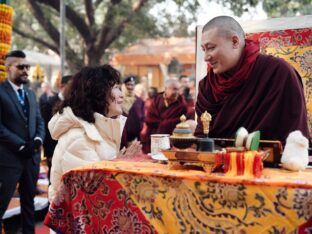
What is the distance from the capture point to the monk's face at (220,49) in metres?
1.82

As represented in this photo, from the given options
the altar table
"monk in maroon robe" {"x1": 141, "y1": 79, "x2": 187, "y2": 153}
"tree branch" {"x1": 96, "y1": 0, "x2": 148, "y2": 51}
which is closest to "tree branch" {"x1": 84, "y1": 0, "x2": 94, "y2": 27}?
"tree branch" {"x1": 96, "y1": 0, "x2": 148, "y2": 51}

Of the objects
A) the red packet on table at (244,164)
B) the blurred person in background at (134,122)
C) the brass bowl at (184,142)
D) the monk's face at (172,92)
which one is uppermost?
the monk's face at (172,92)

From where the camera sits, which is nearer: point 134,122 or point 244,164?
point 244,164

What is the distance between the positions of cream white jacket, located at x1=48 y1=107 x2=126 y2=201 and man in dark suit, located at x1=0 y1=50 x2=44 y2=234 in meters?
1.77

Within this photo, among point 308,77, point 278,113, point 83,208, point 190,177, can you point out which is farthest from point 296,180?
point 308,77

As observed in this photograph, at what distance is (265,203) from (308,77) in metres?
1.97

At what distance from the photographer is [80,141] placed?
1.97 meters

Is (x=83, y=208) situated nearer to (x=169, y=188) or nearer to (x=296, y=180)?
(x=169, y=188)

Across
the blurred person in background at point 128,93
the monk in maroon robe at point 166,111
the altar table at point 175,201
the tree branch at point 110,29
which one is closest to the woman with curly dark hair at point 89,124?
the altar table at point 175,201

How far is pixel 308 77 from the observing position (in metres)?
3.07

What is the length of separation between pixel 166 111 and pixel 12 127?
2044mm

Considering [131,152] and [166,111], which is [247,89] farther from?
[166,111]

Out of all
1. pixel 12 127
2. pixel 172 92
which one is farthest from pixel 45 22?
pixel 12 127

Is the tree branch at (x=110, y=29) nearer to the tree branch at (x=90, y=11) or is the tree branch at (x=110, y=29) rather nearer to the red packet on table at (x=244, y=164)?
the tree branch at (x=90, y=11)
